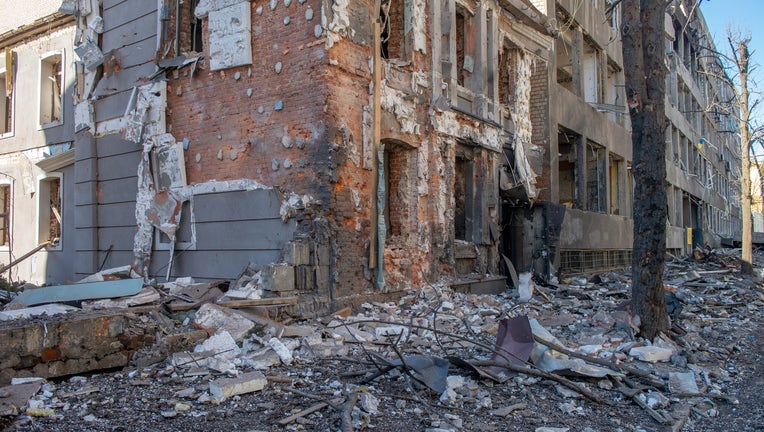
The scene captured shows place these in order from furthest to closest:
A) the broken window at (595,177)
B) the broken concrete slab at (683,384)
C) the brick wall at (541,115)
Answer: the broken window at (595,177) → the brick wall at (541,115) → the broken concrete slab at (683,384)

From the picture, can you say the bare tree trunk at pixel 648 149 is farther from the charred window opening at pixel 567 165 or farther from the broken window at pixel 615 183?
the broken window at pixel 615 183

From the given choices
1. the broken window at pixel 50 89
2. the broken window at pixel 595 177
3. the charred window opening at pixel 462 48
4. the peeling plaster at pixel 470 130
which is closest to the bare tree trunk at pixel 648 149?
the peeling plaster at pixel 470 130

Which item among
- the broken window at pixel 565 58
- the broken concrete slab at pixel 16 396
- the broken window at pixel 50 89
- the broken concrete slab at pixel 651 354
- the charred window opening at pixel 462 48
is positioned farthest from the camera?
the broken window at pixel 565 58

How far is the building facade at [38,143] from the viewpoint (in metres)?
12.9

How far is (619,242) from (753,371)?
46.1ft

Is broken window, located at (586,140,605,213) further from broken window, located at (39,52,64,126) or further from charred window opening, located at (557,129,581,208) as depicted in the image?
broken window, located at (39,52,64,126)

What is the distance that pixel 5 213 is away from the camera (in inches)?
588

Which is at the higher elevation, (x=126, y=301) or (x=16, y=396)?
(x=126, y=301)

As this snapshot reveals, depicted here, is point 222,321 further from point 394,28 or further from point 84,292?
point 394,28

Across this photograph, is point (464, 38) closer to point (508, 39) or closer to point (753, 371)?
point (508, 39)

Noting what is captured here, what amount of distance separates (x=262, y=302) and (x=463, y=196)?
6.26m

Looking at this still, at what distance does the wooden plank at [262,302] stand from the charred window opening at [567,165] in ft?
38.1

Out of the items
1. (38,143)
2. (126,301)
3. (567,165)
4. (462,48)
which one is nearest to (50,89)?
(38,143)

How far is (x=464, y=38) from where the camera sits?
511 inches
